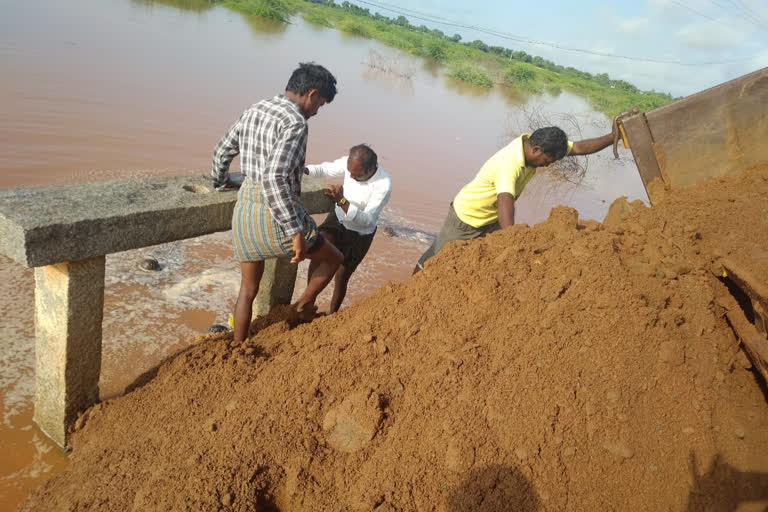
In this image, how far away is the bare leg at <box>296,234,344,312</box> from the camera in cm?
271

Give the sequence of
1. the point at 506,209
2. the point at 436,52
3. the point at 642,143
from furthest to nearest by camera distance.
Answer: the point at 436,52
the point at 642,143
the point at 506,209

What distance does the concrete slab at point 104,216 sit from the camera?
1.82 metres

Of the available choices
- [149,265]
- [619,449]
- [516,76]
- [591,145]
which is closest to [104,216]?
[149,265]

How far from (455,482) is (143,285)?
320 cm

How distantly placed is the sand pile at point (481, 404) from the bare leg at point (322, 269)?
1.40 ft

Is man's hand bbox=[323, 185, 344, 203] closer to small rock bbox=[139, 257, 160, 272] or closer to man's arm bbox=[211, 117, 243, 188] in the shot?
man's arm bbox=[211, 117, 243, 188]

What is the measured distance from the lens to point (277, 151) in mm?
2246

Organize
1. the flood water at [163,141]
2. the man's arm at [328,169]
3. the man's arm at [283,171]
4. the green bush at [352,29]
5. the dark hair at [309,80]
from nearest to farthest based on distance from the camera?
the man's arm at [283,171]
the dark hair at [309,80]
the flood water at [163,141]
the man's arm at [328,169]
the green bush at [352,29]

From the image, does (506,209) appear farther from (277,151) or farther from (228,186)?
(228,186)

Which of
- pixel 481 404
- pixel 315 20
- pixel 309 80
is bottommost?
pixel 481 404

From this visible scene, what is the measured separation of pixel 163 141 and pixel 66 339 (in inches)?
232

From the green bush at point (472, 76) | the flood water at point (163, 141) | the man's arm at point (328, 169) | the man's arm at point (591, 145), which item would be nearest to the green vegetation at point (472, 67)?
the green bush at point (472, 76)

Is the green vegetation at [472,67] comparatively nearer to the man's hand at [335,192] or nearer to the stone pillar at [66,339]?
the man's hand at [335,192]

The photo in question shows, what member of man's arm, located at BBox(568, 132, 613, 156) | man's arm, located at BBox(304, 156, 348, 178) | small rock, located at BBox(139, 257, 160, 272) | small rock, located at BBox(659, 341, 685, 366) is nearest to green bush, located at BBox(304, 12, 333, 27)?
small rock, located at BBox(139, 257, 160, 272)
